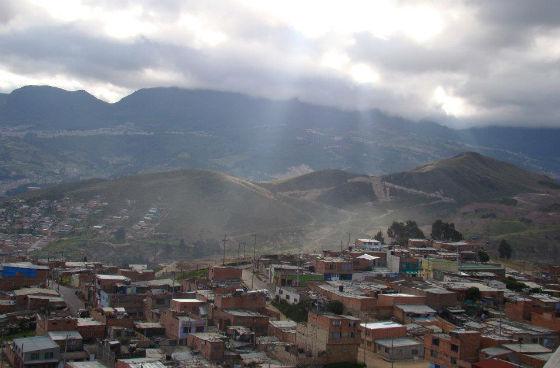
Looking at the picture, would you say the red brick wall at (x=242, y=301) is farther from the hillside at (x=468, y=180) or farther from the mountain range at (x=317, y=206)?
the hillside at (x=468, y=180)

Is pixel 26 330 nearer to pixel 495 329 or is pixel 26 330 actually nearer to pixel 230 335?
pixel 230 335

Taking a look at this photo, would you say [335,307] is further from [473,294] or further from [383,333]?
[473,294]

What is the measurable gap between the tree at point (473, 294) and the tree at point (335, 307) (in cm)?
1023

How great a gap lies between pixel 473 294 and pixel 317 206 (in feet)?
258

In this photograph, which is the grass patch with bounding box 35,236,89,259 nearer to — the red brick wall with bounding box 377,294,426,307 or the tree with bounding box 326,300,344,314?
the tree with bounding box 326,300,344,314

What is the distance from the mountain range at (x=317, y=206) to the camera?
8812 cm

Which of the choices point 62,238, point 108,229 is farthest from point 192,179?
point 62,238

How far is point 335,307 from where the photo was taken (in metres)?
39.6

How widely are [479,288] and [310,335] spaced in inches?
703

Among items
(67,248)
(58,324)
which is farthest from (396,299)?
(67,248)

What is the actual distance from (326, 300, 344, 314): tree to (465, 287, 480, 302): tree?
33.6 ft

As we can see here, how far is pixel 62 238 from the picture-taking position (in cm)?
8700

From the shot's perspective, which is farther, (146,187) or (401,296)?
(146,187)

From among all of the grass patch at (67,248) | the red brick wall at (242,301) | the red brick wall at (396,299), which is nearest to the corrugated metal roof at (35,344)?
the red brick wall at (242,301)
